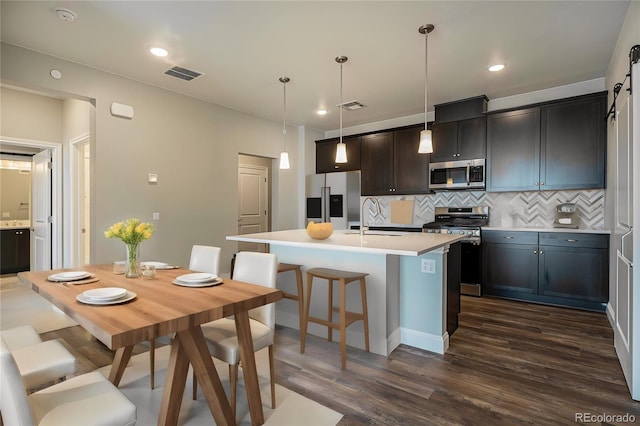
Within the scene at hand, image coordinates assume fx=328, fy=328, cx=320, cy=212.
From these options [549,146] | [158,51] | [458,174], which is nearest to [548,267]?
[549,146]

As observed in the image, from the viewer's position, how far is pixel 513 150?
4246 millimetres

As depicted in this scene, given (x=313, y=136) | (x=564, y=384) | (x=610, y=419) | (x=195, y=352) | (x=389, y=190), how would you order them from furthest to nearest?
(x=313, y=136)
(x=389, y=190)
(x=564, y=384)
(x=610, y=419)
(x=195, y=352)

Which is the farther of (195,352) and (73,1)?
(73,1)

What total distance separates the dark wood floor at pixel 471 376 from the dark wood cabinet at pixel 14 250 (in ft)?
13.8

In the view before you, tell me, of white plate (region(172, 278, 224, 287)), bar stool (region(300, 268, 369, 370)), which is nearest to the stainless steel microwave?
bar stool (region(300, 268, 369, 370))

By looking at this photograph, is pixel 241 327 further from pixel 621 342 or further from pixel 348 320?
pixel 621 342

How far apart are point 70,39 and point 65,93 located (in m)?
0.64

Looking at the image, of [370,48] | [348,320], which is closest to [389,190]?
[370,48]

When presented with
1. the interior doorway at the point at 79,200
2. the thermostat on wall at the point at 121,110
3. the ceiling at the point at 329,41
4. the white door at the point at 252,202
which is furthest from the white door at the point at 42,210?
the white door at the point at 252,202

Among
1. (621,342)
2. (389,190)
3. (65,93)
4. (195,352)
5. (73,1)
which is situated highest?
(73,1)

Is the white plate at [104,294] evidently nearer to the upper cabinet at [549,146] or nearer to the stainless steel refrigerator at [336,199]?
the stainless steel refrigerator at [336,199]

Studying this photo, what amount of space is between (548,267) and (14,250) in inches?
342

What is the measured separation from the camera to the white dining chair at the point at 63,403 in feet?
3.30

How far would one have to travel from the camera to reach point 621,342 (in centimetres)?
246
